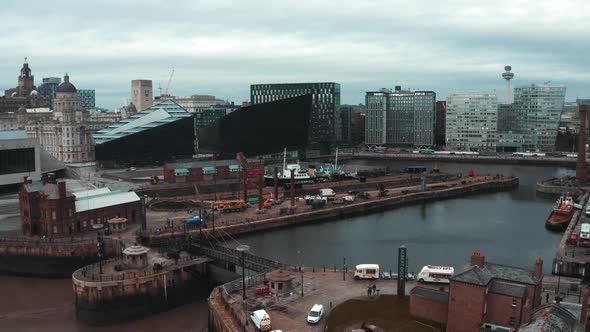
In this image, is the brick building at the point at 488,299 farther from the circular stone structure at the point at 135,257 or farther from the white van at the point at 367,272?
the circular stone structure at the point at 135,257

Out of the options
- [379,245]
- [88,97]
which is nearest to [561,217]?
[379,245]

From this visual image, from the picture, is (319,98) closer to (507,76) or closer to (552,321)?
(507,76)

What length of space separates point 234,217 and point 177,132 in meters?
35.6

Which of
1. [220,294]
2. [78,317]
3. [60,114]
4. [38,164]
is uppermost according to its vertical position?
[60,114]

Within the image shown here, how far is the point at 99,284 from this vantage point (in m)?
21.1

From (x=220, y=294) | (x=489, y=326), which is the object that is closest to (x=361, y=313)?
(x=489, y=326)

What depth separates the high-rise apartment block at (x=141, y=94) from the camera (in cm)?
12400

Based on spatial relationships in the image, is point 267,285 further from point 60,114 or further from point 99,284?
point 60,114

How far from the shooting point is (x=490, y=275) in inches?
626

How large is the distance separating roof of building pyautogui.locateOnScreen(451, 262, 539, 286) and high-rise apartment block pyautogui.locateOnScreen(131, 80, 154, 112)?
114849 millimetres

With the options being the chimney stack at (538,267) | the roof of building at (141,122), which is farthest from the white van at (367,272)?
the roof of building at (141,122)

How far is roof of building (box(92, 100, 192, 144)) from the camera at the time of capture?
6462 cm

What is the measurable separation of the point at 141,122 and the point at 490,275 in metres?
57.4

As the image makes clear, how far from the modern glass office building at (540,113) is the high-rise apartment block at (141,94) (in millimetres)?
79248
